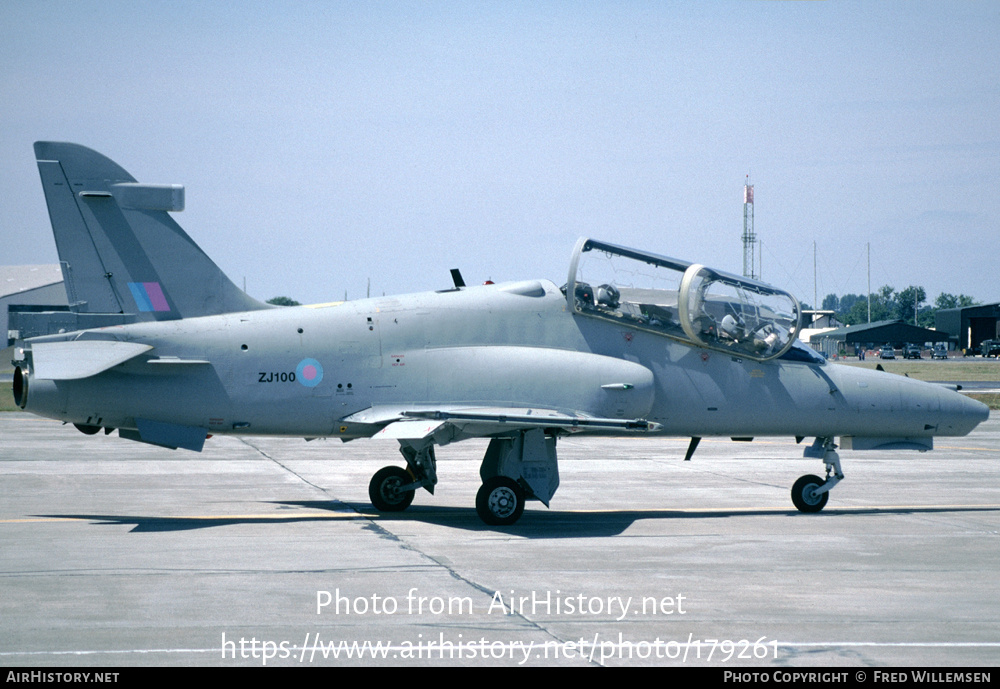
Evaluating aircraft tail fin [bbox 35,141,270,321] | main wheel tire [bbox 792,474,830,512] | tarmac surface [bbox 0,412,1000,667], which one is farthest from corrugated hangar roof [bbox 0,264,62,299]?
main wheel tire [bbox 792,474,830,512]

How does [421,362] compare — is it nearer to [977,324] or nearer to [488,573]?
[488,573]

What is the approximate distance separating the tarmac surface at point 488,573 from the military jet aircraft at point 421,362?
1360mm

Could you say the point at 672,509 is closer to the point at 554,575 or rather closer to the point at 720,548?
the point at 720,548

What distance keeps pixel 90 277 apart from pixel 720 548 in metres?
9.31

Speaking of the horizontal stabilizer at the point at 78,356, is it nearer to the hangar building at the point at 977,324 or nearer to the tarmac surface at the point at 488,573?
the tarmac surface at the point at 488,573

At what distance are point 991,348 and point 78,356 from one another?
115661mm

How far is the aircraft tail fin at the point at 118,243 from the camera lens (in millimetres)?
14609

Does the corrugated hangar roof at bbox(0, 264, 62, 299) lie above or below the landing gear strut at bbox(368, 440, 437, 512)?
above

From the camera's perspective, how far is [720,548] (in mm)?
13102

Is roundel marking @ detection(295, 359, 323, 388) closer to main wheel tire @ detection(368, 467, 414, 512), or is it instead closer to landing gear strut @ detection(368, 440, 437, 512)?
landing gear strut @ detection(368, 440, 437, 512)

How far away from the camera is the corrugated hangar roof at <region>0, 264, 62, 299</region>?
9053 cm

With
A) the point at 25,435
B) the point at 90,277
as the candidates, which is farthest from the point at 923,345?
the point at 90,277

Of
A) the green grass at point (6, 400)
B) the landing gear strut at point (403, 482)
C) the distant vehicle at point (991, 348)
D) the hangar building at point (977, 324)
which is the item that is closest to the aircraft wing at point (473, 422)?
the landing gear strut at point (403, 482)

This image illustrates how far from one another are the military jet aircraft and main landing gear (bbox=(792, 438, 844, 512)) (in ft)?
0.11
